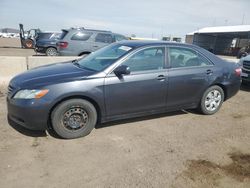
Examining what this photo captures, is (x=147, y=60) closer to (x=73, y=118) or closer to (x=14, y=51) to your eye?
(x=73, y=118)

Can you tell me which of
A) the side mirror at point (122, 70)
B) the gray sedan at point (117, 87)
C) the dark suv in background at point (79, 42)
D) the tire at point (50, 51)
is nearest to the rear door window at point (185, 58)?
the gray sedan at point (117, 87)

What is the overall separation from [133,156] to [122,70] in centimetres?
144

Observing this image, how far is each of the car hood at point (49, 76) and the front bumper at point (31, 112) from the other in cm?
27

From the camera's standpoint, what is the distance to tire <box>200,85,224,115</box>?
5502 mm

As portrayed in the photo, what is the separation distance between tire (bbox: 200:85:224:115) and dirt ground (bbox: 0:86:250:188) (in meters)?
0.52

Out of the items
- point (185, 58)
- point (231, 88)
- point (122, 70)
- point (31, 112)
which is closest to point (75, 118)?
point (31, 112)

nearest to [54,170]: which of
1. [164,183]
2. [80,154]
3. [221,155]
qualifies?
[80,154]

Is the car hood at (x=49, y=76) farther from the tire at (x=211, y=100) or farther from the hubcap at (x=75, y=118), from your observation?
the tire at (x=211, y=100)

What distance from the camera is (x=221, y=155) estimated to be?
3.89 metres

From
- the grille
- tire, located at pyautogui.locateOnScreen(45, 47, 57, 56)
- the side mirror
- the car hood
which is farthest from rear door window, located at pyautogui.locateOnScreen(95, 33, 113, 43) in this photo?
the side mirror

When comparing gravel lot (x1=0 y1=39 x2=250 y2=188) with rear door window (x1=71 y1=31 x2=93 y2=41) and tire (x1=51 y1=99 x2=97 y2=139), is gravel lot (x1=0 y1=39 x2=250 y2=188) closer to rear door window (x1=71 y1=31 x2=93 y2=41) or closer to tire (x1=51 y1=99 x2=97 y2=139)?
tire (x1=51 y1=99 x2=97 y2=139)

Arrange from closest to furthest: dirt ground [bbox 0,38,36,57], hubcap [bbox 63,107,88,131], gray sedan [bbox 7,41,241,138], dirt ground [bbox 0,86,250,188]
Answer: dirt ground [bbox 0,86,250,188] → gray sedan [bbox 7,41,241,138] → hubcap [bbox 63,107,88,131] → dirt ground [bbox 0,38,36,57]

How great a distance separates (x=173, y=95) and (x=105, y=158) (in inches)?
80.6

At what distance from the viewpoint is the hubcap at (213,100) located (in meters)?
5.57
